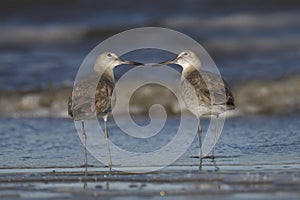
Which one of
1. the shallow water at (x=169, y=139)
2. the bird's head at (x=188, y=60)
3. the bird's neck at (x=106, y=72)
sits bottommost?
the shallow water at (x=169, y=139)

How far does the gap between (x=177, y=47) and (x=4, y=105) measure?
499cm

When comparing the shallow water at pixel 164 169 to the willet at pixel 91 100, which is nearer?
the shallow water at pixel 164 169

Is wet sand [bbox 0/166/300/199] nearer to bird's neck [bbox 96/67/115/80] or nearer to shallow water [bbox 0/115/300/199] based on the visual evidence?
shallow water [bbox 0/115/300/199]

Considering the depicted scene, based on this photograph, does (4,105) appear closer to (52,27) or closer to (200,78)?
(200,78)

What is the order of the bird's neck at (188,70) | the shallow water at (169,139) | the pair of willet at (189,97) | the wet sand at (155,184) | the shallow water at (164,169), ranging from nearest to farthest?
the wet sand at (155,184)
the shallow water at (164,169)
the shallow water at (169,139)
the pair of willet at (189,97)
the bird's neck at (188,70)

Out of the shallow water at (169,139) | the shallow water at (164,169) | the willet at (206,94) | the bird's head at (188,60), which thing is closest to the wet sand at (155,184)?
the shallow water at (164,169)

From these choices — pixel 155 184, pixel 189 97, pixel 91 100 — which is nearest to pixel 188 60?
pixel 189 97

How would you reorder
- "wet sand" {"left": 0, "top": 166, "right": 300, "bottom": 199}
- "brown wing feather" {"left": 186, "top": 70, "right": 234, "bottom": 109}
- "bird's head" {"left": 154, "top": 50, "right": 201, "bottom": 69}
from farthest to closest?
"bird's head" {"left": 154, "top": 50, "right": 201, "bottom": 69} < "brown wing feather" {"left": 186, "top": 70, "right": 234, "bottom": 109} < "wet sand" {"left": 0, "top": 166, "right": 300, "bottom": 199}

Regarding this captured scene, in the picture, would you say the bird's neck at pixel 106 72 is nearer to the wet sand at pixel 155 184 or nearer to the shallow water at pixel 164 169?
the shallow water at pixel 164 169

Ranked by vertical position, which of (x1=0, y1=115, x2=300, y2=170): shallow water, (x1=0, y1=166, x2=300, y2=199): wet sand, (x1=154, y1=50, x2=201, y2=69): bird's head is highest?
(x1=154, y1=50, x2=201, y2=69): bird's head

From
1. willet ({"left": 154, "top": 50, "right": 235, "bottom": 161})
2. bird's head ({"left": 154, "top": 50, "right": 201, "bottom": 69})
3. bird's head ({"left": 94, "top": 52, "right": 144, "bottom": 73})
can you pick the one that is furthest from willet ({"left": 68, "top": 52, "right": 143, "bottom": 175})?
bird's head ({"left": 154, "top": 50, "right": 201, "bottom": 69})

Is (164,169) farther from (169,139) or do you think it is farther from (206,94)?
(169,139)

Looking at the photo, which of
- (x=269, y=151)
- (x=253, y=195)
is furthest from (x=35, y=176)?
(x=269, y=151)

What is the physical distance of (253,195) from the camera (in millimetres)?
6070
